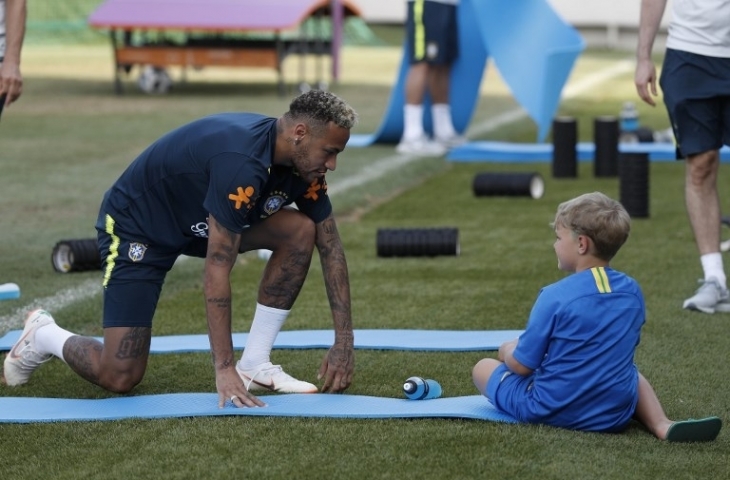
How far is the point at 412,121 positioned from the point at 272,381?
7992 mm

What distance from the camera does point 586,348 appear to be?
448cm

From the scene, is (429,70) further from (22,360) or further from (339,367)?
(339,367)

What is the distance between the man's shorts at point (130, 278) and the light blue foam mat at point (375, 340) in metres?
0.62

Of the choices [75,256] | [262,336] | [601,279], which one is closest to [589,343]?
[601,279]

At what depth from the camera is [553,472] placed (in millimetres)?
4137

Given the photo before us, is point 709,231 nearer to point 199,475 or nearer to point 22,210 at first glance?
point 199,475

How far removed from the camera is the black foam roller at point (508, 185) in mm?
10406

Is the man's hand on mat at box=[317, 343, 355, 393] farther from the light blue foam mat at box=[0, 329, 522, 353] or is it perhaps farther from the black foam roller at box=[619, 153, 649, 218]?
the black foam roller at box=[619, 153, 649, 218]

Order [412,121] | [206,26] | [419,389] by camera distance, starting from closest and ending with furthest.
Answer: [419,389] < [412,121] < [206,26]

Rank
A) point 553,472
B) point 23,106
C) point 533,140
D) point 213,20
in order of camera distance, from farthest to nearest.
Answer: point 213,20, point 23,106, point 533,140, point 553,472

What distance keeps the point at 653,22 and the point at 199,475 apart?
384cm

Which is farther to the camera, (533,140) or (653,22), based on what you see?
(533,140)

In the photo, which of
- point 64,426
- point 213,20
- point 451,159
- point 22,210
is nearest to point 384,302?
point 64,426

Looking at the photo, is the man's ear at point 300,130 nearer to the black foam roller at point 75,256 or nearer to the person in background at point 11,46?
the person in background at point 11,46
